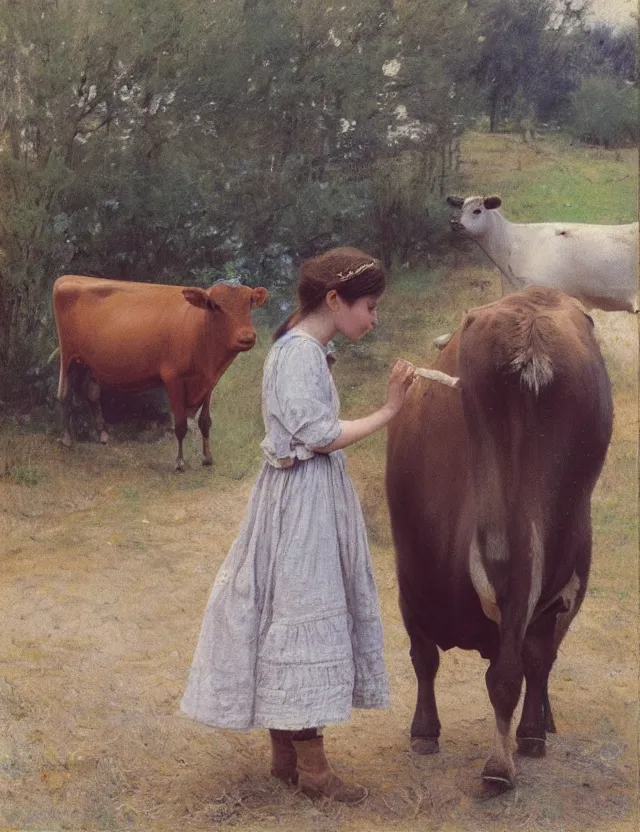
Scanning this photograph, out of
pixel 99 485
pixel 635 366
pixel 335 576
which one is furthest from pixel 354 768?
pixel 635 366

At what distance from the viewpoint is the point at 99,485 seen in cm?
533

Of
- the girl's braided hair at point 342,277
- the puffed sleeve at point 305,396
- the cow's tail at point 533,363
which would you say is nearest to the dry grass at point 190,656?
the puffed sleeve at point 305,396

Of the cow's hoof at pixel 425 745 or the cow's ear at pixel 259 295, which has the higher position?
the cow's ear at pixel 259 295

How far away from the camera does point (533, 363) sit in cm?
322

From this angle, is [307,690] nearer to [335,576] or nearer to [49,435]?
[335,576]

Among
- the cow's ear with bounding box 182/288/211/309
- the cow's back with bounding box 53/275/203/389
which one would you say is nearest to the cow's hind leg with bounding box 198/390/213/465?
the cow's back with bounding box 53/275/203/389

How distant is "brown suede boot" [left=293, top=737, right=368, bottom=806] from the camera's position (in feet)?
11.3

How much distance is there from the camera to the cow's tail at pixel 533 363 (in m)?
3.23

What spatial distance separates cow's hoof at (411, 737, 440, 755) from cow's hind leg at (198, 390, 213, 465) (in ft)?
5.96

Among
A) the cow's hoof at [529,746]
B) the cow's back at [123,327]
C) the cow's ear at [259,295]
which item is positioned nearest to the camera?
the cow's hoof at [529,746]

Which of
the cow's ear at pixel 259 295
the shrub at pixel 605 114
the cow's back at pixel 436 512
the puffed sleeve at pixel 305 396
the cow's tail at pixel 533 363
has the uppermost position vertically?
the shrub at pixel 605 114

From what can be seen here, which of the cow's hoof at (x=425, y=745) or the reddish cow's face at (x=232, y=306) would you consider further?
the reddish cow's face at (x=232, y=306)

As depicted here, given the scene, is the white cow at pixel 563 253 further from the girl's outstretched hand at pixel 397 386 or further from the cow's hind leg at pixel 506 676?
the cow's hind leg at pixel 506 676

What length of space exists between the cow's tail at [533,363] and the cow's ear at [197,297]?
2376 mm
